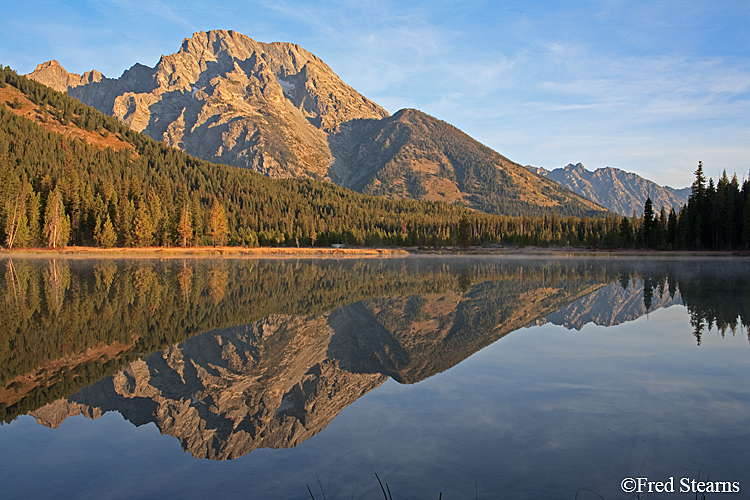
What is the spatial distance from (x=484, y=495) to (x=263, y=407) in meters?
4.69

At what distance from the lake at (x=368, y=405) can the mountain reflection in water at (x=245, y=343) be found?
7cm

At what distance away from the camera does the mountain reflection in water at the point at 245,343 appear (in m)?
8.29

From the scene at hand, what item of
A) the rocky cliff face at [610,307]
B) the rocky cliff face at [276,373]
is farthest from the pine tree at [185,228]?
the rocky cliff face at [276,373]

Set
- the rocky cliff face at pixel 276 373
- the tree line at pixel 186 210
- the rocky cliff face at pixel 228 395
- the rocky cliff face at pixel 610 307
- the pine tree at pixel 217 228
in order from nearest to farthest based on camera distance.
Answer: the rocky cliff face at pixel 228 395
the rocky cliff face at pixel 276 373
the rocky cliff face at pixel 610 307
the tree line at pixel 186 210
the pine tree at pixel 217 228

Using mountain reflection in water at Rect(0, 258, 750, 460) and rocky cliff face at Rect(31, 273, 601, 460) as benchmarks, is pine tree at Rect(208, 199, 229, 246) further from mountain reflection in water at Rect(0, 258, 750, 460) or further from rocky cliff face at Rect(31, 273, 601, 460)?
rocky cliff face at Rect(31, 273, 601, 460)

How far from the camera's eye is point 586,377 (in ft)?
33.6

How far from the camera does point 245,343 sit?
44.4 ft

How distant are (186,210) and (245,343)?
102 metres

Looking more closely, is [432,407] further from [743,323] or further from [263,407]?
[743,323]

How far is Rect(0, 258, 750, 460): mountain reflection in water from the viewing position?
27.2 ft

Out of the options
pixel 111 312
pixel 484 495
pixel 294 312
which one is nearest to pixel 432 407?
pixel 484 495

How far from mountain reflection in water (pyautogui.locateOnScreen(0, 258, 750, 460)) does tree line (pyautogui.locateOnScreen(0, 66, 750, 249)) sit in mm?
70327

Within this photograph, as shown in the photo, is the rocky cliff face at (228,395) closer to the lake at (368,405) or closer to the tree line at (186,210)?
the lake at (368,405)

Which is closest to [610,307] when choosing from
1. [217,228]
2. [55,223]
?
[55,223]
